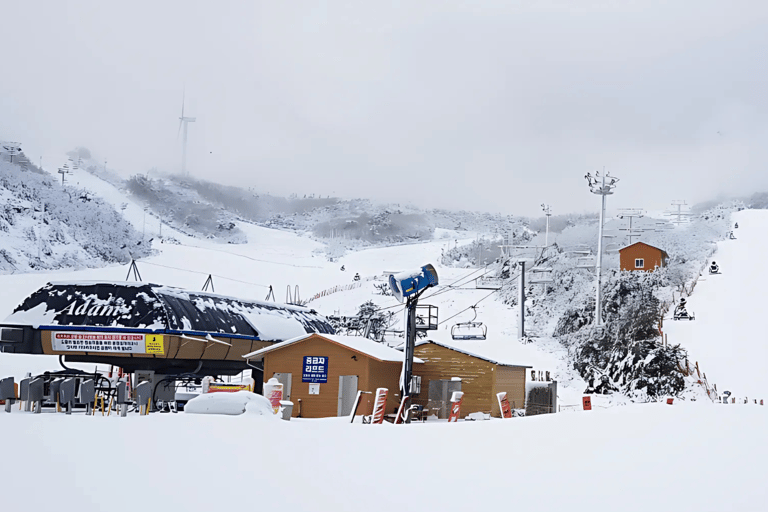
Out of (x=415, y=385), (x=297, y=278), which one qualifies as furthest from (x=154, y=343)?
(x=297, y=278)

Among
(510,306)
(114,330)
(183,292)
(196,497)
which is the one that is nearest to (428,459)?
(196,497)

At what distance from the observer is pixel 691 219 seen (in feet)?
259

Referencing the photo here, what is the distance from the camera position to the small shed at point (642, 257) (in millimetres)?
54094

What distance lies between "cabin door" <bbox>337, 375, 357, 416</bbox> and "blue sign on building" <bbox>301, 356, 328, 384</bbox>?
0.64 m

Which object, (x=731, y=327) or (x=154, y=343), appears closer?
(x=154, y=343)

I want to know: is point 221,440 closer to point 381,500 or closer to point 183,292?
point 381,500

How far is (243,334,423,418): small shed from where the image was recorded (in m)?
25.6

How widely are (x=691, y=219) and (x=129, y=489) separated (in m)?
78.6

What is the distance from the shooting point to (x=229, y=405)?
570 inches

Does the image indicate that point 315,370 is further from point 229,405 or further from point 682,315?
point 682,315

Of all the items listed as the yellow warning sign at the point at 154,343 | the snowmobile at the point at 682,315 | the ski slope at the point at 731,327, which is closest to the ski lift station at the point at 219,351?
the yellow warning sign at the point at 154,343

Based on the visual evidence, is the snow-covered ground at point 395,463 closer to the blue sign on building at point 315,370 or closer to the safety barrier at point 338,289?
the blue sign on building at point 315,370

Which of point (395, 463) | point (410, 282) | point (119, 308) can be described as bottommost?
point (395, 463)

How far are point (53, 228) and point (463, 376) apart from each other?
7480 cm
